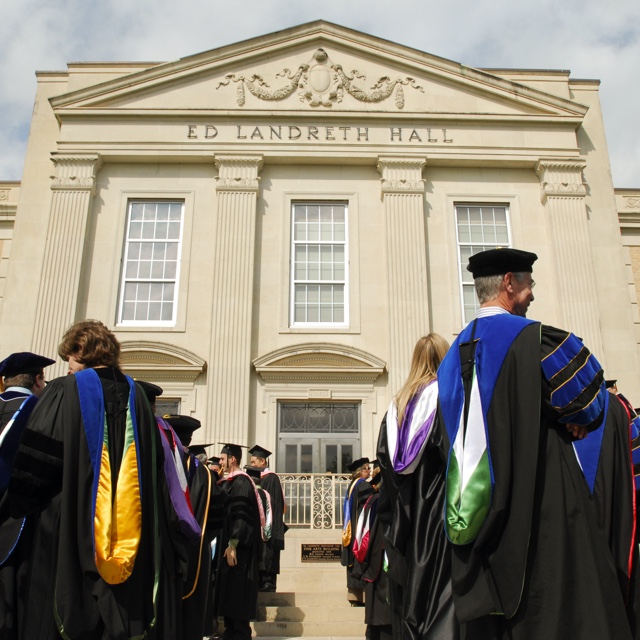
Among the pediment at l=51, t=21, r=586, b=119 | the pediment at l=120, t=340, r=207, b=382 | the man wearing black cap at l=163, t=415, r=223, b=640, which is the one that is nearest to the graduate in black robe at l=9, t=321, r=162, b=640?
the man wearing black cap at l=163, t=415, r=223, b=640

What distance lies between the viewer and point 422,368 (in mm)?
4047

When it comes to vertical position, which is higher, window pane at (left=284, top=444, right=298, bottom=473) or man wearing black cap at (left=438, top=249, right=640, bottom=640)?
window pane at (left=284, top=444, right=298, bottom=473)

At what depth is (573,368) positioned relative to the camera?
275 centimetres

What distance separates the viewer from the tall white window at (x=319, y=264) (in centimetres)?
1756

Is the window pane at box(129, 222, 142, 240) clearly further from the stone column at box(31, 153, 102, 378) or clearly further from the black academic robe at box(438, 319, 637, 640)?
the black academic robe at box(438, 319, 637, 640)

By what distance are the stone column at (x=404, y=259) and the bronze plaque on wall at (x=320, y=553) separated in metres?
4.45

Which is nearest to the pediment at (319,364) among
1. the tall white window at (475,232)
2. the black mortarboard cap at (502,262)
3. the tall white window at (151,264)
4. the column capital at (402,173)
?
the tall white window at (151,264)

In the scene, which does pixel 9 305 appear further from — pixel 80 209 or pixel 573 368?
pixel 573 368

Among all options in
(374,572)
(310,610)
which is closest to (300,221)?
(310,610)

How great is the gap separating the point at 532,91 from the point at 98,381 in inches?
716

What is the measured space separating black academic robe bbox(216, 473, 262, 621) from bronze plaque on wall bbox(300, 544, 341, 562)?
4.36 metres

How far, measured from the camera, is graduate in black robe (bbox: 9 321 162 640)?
3123 millimetres

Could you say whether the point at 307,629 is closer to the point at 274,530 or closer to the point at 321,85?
the point at 274,530

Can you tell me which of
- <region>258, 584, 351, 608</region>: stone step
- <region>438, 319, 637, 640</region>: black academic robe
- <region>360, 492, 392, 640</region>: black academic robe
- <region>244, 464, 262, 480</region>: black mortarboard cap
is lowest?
<region>258, 584, 351, 608</region>: stone step
